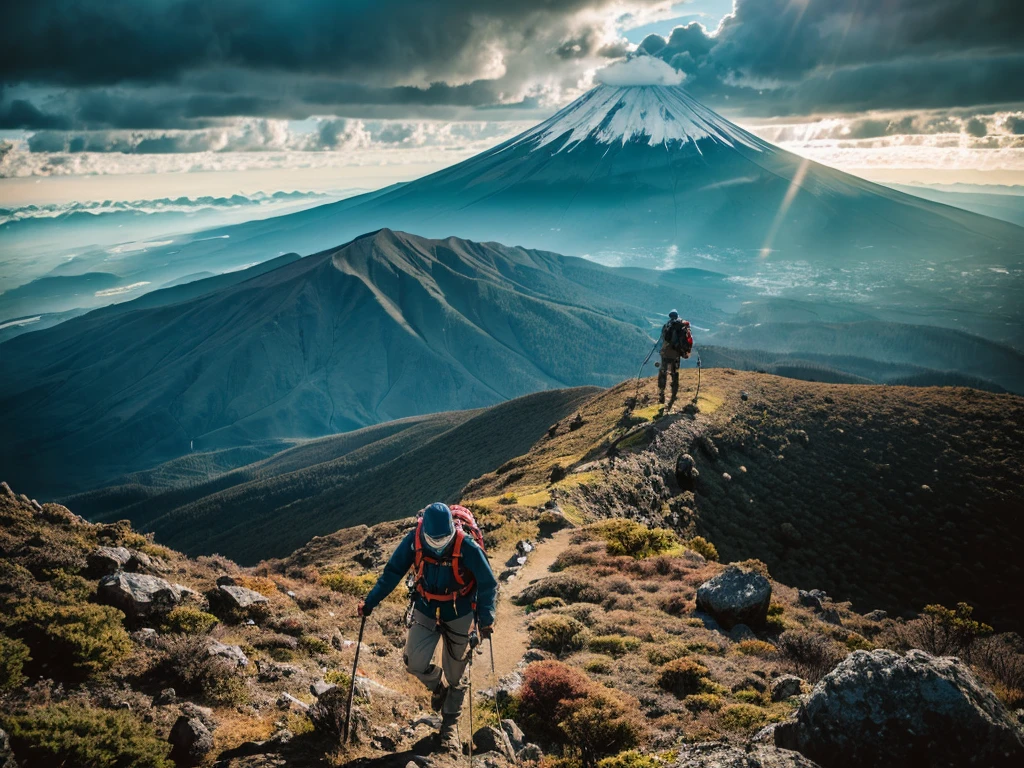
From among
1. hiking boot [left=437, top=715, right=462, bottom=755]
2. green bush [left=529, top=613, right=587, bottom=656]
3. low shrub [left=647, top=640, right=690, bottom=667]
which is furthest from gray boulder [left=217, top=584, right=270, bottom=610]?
low shrub [left=647, top=640, right=690, bottom=667]

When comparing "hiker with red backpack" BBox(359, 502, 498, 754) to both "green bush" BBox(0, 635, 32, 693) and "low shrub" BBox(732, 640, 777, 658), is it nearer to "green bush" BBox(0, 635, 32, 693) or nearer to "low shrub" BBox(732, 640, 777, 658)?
"green bush" BBox(0, 635, 32, 693)

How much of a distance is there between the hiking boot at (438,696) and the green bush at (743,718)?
4.21 m

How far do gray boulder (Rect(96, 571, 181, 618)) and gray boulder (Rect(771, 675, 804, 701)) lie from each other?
10549 millimetres

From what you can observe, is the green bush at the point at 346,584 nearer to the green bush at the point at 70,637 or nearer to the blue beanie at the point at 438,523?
the green bush at the point at 70,637

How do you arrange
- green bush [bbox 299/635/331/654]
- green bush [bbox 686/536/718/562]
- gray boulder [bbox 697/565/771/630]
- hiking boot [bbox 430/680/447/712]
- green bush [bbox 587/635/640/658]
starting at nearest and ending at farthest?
hiking boot [bbox 430/680/447/712], green bush [bbox 299/635/331/654], green bush [bbox 587/635/640/658], gray boulder [bbox 697/565/771/630], green bush [bbox 686/536/718/562]

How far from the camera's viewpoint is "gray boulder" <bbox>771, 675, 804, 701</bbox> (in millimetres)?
9758

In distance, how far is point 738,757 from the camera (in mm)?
7117

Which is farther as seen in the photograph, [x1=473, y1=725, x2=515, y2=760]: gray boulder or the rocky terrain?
[x1=473, y1=725, x2=515, y2=760]: gray boulder

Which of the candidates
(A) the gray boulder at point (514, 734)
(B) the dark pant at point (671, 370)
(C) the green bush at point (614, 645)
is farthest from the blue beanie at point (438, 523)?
(B) the dark pant at point (671, 370)

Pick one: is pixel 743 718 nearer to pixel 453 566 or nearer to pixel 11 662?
pixel 453 566

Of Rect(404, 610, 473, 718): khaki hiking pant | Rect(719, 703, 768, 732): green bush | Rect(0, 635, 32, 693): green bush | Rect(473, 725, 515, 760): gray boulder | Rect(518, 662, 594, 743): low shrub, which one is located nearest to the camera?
Rect(0, 635, 32, 693): green bush

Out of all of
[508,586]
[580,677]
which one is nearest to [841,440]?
[508,586]

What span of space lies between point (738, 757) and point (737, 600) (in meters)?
6.99

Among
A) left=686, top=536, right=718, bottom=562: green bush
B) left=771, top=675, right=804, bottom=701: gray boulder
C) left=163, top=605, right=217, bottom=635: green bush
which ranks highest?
left=163, top=605, right=217, bottom=635: green bush
